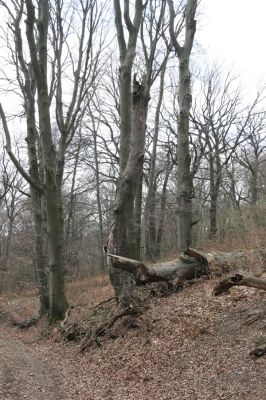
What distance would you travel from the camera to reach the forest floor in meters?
5.17

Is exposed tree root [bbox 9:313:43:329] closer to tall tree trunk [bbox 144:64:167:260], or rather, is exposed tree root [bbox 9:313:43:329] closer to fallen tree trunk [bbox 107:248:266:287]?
fallen tree trunk [bbox 107:248:266:287]

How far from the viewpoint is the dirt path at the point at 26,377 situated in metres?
6.24

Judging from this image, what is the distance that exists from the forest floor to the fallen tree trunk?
1.23 ft

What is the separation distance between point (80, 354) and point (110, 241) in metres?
2.55

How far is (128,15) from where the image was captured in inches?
452

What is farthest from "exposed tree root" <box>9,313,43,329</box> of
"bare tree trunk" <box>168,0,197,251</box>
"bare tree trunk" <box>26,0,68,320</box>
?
"bare tree trunk" <box>168,0,197,251</box>

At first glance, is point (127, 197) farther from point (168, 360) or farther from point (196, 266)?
point (168, 360)

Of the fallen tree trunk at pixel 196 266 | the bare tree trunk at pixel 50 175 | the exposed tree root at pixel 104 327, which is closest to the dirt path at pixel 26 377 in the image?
the exposed tree root at pixel 104 327

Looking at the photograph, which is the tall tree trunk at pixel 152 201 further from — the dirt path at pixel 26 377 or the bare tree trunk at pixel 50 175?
the dirt path at pixel 26 377

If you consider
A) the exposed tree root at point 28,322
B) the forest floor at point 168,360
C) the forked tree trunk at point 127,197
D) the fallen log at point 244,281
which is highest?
the forked tree trunk at point 127,197

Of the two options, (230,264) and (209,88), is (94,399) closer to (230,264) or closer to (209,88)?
(230,264)

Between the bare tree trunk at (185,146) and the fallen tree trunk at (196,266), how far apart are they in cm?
242

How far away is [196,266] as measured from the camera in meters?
9.43

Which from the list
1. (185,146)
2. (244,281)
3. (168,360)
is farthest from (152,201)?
(244,281)
